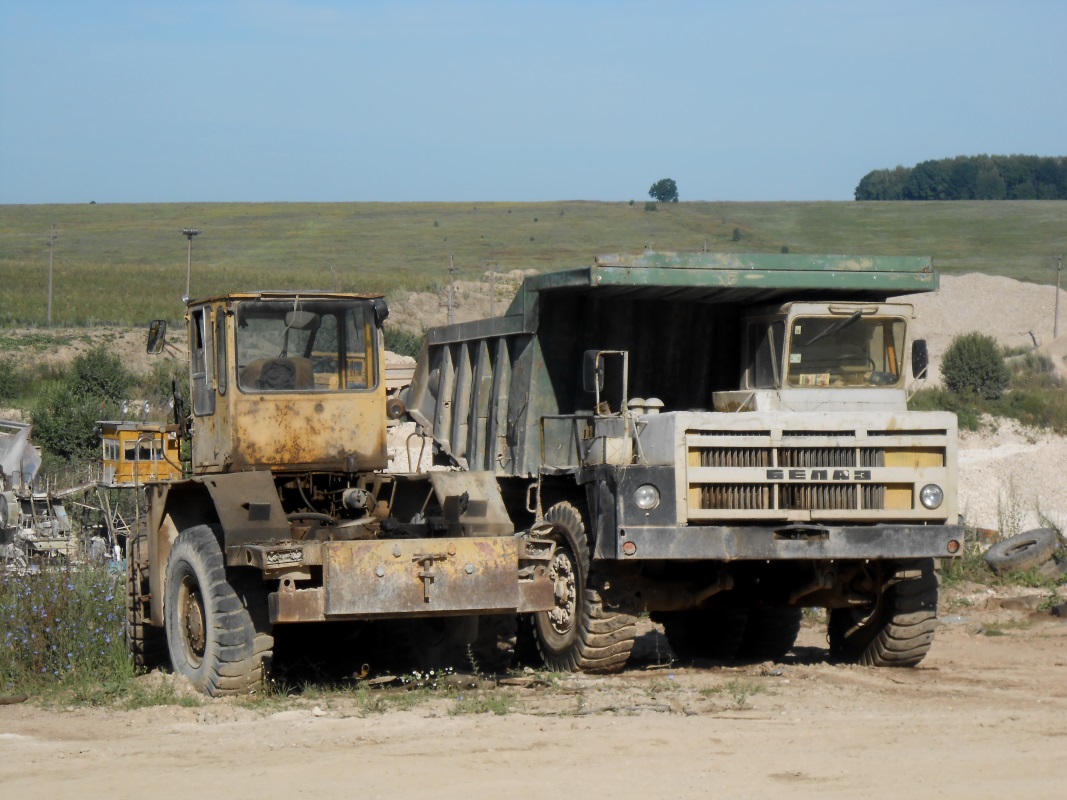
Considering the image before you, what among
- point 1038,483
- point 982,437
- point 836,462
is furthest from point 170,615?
point 982,437

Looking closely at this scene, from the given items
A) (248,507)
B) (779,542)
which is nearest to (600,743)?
(248,507)

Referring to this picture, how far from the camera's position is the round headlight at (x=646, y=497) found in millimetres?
10828

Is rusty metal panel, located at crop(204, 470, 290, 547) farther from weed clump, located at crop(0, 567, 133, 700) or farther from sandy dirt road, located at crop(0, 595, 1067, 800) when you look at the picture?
weed clump, located at crop(0, 567, 133, 700)

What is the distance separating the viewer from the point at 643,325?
1259cm

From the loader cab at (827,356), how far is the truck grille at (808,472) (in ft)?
2.81

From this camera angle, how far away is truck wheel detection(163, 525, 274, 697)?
986 cm

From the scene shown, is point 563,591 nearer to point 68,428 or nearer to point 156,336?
point 156,336

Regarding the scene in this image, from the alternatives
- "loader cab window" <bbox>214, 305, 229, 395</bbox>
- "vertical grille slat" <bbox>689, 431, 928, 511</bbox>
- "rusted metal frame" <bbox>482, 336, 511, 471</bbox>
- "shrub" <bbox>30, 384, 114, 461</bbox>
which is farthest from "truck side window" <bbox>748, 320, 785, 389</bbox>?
"shrub" <bbox>30, 384, 114, 461</bbox>

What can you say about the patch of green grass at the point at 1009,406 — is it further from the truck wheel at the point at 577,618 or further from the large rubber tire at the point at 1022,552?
the truck wheel at the point at 577,618

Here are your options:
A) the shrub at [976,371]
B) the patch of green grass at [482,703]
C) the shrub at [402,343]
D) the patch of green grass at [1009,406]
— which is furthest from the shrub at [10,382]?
the patch of green grass at [482,703]

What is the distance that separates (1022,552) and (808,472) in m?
7.56

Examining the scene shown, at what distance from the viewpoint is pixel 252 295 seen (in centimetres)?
1034

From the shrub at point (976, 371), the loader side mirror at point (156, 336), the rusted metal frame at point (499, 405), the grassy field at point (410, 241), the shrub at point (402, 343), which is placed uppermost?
the grassy field at point (410, 241)

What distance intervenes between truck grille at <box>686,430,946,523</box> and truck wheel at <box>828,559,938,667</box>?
0.83 meters
